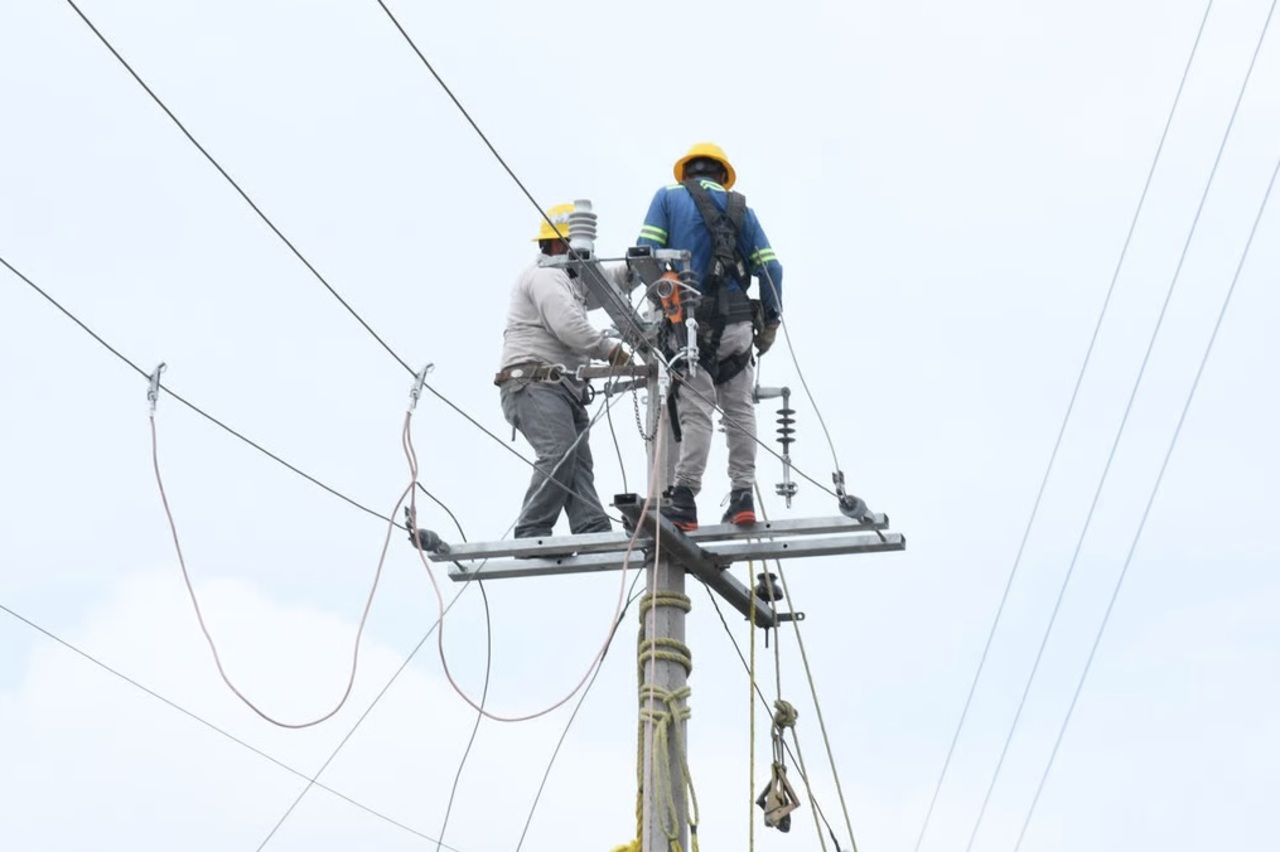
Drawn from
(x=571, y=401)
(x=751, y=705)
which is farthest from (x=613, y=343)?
(x=751, y=705)

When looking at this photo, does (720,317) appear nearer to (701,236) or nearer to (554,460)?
(701,236)

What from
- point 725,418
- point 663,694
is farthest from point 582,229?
point 663,694

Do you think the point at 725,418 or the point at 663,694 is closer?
the point at 663,694

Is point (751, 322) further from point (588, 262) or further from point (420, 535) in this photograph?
point (420, 535)

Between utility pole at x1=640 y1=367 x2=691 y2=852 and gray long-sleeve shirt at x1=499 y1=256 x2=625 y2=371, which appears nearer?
utility pole at x1=640 y1=367 x2=691 y2=852

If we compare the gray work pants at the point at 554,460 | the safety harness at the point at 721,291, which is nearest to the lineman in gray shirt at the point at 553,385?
the gray work pants at the point at 554,460

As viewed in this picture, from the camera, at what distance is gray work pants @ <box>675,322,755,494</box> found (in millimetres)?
12023

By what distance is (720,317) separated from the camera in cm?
1224

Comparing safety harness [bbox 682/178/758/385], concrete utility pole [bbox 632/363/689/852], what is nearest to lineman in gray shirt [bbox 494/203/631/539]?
safety harness [bbox 682/178/758/385]

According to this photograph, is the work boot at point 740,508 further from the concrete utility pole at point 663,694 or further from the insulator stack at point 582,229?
the insulator stack at point 582,229

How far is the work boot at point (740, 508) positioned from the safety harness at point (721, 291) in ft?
1.93

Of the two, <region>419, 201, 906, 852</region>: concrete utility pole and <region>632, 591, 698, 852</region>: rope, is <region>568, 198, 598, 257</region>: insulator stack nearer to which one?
<region>419, 201, 906, 852</region>: concrete utility pole

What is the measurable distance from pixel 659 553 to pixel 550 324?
1593 millimetres

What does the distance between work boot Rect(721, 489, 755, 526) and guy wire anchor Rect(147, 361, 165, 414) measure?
292 cm
